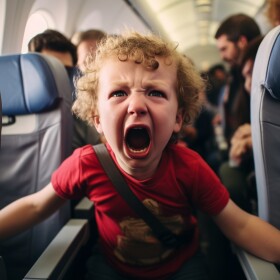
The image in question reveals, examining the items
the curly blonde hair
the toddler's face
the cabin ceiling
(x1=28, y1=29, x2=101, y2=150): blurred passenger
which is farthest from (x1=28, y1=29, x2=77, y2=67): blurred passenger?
the cabin ceiling

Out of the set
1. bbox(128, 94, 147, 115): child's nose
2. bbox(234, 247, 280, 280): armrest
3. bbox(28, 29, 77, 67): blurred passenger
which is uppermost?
bbox(28, 29, 77, 67): blurred passenger

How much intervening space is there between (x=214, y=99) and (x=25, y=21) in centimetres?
440

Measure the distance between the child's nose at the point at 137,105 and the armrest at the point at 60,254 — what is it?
1.86 feet

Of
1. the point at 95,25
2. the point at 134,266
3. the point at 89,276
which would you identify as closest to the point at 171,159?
the point at 134,266

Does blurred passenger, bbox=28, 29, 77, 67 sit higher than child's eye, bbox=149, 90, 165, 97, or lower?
higher

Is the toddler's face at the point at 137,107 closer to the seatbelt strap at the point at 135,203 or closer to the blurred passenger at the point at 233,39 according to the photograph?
the seatbelt strap at the point at 135,203

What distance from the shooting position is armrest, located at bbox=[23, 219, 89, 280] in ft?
3.08

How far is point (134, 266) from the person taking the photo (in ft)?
3.93

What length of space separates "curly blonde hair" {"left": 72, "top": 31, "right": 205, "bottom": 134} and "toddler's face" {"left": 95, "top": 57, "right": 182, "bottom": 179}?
0.10ft

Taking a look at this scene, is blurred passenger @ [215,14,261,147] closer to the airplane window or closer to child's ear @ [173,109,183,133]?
child's ear @ [173,109,183,133]

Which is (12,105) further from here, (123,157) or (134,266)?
(134,266)

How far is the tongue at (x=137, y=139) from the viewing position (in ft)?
3.54

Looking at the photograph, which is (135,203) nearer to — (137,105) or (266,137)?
(137,105)

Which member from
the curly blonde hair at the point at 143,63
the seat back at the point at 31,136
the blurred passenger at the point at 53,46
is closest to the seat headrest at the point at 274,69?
the curly blonde hair at the point at 143,63
